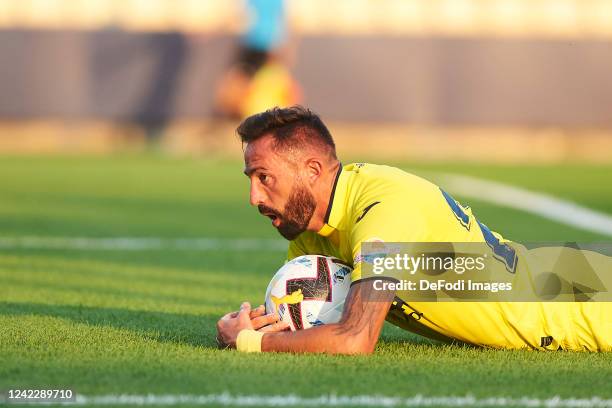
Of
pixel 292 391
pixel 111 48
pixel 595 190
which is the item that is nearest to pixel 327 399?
pixel 292 391

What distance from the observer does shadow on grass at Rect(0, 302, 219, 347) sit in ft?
19.9

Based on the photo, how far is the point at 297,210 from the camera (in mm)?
5484

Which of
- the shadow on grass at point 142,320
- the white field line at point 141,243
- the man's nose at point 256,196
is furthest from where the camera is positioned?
the white field line at point 141,243

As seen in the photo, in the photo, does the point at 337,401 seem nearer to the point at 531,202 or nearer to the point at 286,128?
the point at 286,128

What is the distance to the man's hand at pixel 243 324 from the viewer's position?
217 inches

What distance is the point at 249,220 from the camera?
13.0m

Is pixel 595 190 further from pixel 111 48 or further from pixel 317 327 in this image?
pixel 317 327

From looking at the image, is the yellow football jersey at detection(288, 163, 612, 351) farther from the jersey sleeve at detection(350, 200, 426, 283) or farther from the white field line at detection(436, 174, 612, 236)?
the white field line at detection(436, 174, 612, 236)

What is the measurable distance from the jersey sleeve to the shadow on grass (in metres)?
1.00

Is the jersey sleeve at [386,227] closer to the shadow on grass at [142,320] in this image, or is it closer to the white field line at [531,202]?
the shadow on grass at [142,320]

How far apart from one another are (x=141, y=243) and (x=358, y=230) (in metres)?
5.83

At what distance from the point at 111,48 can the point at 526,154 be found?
7390 millimetres

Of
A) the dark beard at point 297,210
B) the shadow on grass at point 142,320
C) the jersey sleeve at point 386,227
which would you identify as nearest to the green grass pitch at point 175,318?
the shadow on grass at point 142,320

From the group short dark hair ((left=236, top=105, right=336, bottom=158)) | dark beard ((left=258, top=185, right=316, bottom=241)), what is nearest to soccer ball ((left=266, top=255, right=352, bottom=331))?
dark beard ((left=258, top=185, right=316, bottom=241))
